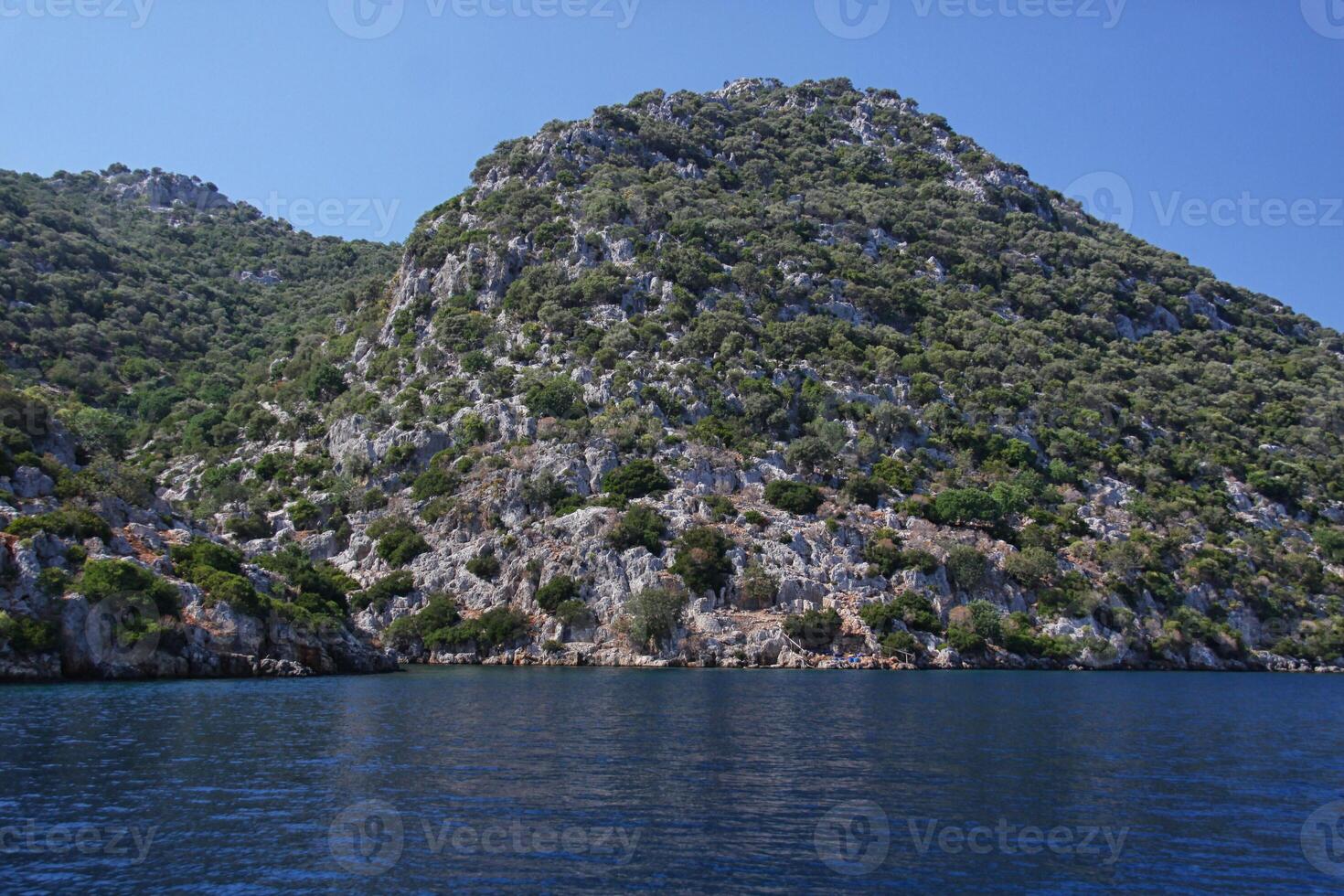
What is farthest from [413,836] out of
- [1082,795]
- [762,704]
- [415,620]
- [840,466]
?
[840,466]

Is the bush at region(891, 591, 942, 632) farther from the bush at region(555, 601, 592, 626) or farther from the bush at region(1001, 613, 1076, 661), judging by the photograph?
the bush at region(555, 601, 592, 626)

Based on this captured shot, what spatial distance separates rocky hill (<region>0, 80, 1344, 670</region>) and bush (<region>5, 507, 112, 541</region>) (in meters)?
7.06

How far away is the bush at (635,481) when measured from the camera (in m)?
90.2

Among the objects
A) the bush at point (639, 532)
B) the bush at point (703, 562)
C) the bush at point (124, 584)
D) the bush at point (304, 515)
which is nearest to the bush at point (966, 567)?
the bush at point (703, 562)

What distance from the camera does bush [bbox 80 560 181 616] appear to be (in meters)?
52.5

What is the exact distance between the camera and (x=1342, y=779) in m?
29.0

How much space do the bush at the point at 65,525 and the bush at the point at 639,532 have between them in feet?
135

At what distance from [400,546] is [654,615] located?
1119 inches

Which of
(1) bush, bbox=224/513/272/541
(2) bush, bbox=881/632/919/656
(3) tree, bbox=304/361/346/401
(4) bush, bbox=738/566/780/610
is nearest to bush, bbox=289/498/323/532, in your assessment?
(1) bush, bbox=224/513/272/541

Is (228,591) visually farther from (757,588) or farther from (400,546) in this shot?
(757,588)

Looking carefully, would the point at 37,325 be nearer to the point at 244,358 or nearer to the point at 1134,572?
the point at 244,358

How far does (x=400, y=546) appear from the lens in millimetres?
86375

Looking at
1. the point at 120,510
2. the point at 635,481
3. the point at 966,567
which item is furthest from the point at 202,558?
the point at 966,567

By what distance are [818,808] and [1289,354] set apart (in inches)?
6409
